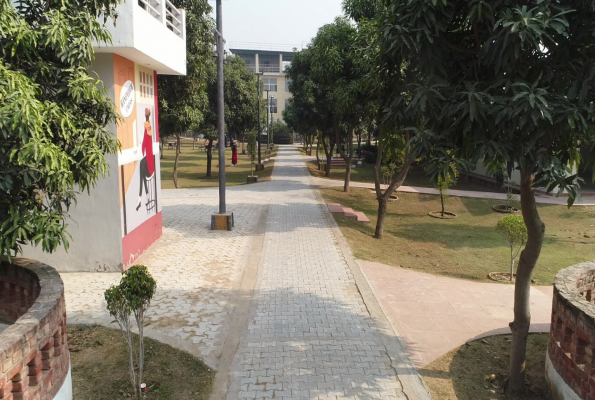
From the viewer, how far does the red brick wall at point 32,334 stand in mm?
3254

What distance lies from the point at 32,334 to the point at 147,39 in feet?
20.1

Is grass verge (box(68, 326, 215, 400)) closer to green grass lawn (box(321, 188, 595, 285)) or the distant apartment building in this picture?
green grass lawn (box(321, 188, 595, 285))

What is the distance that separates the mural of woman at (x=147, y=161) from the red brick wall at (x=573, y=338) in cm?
739

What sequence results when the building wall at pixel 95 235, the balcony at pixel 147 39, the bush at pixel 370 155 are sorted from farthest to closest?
the bush at pixel 370 155 → the building wall at pixel 95 235 → the balcony at pixel 147 39

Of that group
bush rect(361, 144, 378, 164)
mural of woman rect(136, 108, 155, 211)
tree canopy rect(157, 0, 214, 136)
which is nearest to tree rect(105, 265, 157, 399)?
mural of woman rect(136, 108, 155, 211)

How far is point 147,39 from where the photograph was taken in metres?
8.32

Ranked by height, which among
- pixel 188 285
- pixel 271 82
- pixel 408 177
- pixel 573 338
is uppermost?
pixel 271 82

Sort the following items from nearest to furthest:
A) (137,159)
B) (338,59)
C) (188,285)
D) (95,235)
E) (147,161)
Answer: (188,285), (95,235), (137,159), (147,161), (338,59)

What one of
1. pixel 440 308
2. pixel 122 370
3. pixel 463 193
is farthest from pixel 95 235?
pixel 463 193

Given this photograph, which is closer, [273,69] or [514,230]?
[514,230]

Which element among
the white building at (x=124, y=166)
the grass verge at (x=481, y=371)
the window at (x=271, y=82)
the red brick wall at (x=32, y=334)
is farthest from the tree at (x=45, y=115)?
the window at (x=271, y=82)

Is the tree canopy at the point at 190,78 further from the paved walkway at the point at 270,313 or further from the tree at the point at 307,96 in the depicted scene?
the paved walkway at the point at 270,313

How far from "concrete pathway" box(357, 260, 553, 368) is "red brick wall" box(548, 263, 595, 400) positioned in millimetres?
1439

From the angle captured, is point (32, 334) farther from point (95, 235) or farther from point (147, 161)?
point (147, 161)
